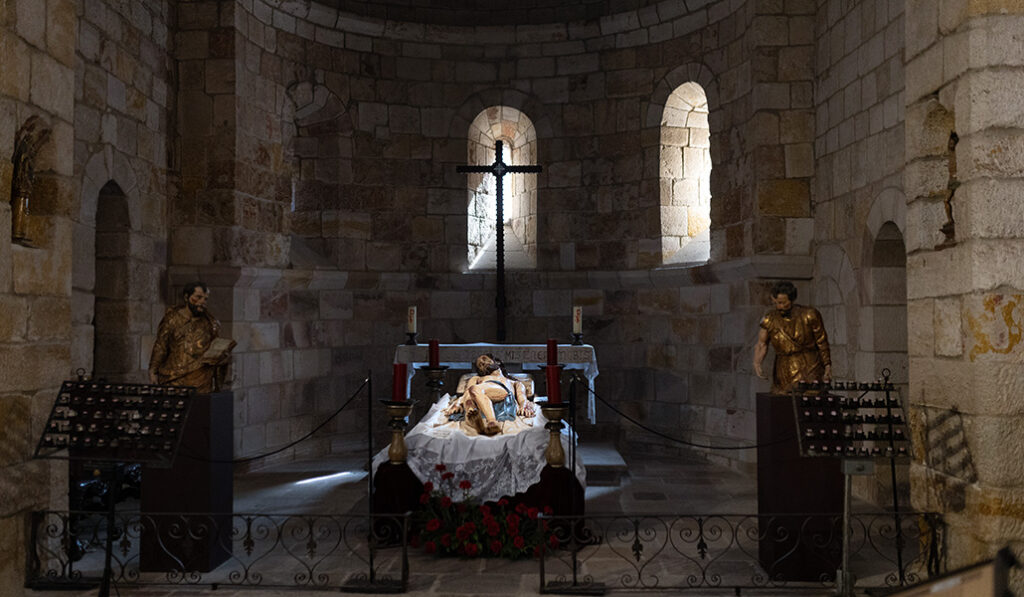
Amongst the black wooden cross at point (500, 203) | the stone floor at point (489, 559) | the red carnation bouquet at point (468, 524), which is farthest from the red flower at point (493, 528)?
the black wooden cross at point (500, 203)

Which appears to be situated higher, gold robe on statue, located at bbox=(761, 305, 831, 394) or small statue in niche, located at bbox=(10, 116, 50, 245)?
small statue in niche, located at bbox=(10, 116, 50, 245)

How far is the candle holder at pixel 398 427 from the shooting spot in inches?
232

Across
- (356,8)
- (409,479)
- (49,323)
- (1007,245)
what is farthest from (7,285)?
(356,8)

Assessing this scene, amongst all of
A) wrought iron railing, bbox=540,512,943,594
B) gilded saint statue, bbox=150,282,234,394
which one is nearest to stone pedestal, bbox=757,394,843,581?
wrought iron railing, bbox=540,512,943,594

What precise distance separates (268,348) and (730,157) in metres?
5.41

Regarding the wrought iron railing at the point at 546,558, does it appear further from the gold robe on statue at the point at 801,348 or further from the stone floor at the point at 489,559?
the gold robe on statue at the point at 801,348

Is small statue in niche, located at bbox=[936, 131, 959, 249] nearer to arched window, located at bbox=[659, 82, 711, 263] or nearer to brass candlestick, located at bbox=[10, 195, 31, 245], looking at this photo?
brass candlestick, located at bbox=[10, 195, 31, 245]

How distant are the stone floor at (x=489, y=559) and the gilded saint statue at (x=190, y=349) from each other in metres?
1.33

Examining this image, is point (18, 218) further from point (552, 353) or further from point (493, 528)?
point (552, 353)

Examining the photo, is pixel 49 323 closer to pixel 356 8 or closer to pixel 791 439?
pixel 791 439

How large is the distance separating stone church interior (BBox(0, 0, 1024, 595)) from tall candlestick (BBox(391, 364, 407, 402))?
3 centimetres

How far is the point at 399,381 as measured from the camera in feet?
19.5

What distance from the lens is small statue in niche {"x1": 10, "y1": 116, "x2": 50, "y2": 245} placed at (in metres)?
4.79

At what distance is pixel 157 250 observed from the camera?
8469 mm
